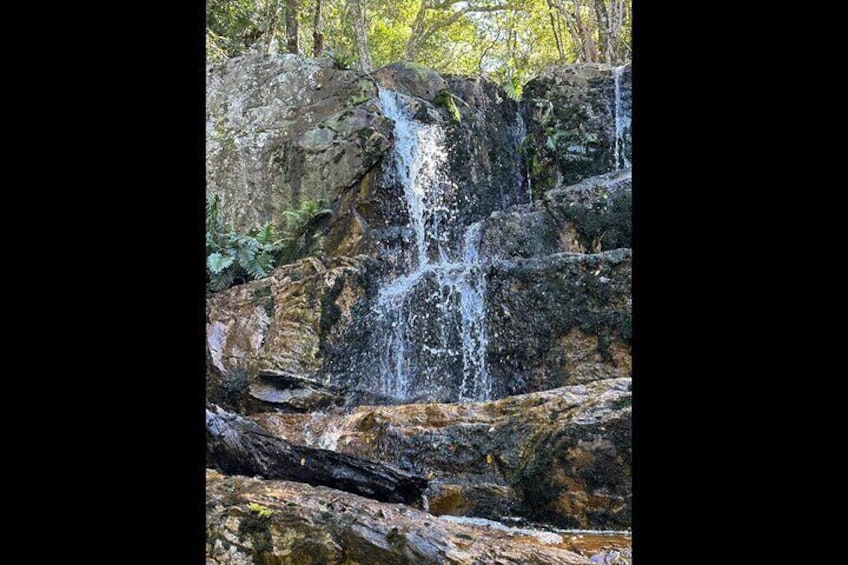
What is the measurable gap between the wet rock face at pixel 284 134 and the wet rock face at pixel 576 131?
9.30 feet

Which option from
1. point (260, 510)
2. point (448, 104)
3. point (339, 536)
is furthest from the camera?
point (448, 104)

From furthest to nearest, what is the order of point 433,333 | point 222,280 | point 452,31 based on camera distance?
point 452,31, point 222,280, point 433,333

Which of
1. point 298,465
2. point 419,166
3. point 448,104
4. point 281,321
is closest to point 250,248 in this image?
point 281,321

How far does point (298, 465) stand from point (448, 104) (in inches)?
288

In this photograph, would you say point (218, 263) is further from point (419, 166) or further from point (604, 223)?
point (604, 223)

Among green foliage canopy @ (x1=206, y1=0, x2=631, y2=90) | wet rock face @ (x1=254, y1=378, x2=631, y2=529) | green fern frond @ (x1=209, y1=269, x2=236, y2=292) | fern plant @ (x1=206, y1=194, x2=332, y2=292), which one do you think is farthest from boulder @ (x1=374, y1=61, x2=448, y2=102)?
wet rock face @ (x1=254, y1=378, x2=631, y2=529)

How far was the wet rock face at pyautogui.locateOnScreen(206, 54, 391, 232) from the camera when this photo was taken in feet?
32.7

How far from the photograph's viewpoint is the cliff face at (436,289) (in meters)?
5.09

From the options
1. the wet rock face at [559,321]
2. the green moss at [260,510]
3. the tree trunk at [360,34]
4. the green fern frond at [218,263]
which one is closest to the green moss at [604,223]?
the wet rock face at [559,321]

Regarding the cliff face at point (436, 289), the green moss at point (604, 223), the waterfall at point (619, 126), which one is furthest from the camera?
the waterfall at point (619, 126)

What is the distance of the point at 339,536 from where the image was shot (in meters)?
3.36

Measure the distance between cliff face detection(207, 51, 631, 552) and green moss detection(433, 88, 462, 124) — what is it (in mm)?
33

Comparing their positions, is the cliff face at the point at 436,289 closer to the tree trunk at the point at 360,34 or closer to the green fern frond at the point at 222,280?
the green fern frond at the point at 222,280

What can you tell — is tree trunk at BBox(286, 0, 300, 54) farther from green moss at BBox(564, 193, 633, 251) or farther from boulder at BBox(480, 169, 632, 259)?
green moss at BBox(564, 193, 633, 251)
